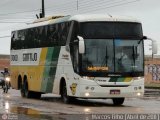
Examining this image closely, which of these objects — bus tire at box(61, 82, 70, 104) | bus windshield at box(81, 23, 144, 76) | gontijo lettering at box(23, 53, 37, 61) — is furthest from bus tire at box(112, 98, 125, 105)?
gontijo lettering at box(23, 53, 37, 61)

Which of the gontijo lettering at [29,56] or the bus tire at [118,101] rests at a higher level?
the gontijo lettering at [29,56]

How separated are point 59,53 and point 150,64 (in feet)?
134

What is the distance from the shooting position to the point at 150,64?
216 feet

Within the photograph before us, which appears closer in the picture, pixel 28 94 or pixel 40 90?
pixel 40 90

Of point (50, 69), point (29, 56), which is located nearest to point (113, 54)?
point (50, 69)

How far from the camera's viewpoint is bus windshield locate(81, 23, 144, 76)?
23.5 m

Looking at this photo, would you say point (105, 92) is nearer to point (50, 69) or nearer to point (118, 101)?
point (118, 101)

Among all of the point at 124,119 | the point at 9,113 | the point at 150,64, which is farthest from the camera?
the point at 150,64

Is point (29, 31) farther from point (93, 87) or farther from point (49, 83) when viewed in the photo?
point (93, 87)

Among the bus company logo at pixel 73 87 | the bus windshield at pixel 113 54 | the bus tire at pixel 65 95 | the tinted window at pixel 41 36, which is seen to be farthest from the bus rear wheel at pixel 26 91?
the bus windshield at pixel 113 54

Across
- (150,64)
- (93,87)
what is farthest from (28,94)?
(150,64)

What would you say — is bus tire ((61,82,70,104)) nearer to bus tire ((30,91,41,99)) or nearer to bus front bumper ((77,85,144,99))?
bus front bumper ((77,85,144,99))

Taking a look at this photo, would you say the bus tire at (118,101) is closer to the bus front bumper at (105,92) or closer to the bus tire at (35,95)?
the bus front bumper at (105,92)

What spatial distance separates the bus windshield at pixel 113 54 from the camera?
23.5m
